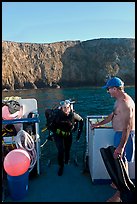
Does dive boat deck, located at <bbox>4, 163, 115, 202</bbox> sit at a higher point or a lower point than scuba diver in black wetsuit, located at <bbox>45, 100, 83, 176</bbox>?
lower

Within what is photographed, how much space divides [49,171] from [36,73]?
69535 mm

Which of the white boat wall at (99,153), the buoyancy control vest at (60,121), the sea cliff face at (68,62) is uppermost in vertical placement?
the sea cliff face at (68,62)

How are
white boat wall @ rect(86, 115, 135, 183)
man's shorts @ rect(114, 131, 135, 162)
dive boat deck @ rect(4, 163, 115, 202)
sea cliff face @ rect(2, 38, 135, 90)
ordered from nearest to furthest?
man's shorts @ rect(114, 131, 135, 162), dive boat deck @ rect(4, 163, 115, 202), white boat wall @ rect(86, 115, 135, 183), sea cliff face @ rect(2, 38, 135, 90)

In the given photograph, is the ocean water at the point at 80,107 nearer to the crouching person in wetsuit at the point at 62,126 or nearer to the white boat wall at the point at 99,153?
the crouching person in wetsuit at the point at 62,126

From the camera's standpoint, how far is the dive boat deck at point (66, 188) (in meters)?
4.04

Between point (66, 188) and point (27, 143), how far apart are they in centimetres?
98

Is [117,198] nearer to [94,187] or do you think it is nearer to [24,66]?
[94,187]

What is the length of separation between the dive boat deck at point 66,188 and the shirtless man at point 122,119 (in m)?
0.47

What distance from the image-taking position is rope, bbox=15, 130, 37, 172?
4461mm

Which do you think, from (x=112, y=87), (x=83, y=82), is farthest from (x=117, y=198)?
(x=83, y=82)

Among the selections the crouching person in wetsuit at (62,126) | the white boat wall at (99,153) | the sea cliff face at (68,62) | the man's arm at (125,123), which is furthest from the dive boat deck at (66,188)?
the sea cliff face at (68,62)

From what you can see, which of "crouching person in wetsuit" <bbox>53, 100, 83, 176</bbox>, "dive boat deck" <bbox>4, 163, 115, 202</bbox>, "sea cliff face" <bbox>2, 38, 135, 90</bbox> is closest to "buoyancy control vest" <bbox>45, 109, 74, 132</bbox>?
"crouching person in wetsuit" <bbox>53, 100, 83, 176</bbox>

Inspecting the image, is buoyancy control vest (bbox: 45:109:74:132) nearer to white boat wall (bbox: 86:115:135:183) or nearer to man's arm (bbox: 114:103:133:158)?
white boat wall (bbox: 86:115:135:183)

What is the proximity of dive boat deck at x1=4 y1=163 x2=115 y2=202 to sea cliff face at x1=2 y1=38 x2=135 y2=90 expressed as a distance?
63.5 m
